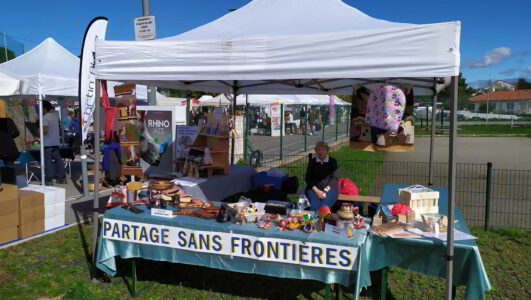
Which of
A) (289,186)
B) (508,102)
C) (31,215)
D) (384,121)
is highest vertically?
(508,102)

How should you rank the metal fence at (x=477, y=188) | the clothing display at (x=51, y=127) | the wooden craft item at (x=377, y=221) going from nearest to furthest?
the wooden craft item at (x=377, y=221) → the metal fence at (x=477, y=188) → the clothing display at (x=51, y=127)

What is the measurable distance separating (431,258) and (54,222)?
5171mm

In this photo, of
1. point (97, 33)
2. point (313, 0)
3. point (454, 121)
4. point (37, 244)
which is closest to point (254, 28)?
point (313, 0)

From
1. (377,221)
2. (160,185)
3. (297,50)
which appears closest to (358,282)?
(377,221)

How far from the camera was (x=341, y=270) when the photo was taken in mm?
3160

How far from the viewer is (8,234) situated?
528cm

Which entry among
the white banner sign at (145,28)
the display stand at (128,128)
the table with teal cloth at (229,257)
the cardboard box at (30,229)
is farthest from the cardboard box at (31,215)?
the white banner sign at (145,28)

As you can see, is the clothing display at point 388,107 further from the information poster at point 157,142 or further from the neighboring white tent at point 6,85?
the neighboring white tent at point 6,85

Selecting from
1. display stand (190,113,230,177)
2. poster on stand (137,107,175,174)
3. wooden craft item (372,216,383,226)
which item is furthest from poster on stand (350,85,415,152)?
poster on stand (137,107,175,174)

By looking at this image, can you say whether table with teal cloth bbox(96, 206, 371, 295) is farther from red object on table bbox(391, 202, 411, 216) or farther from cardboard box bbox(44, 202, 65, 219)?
cardboard box bbox(44, 202, 65, 219)

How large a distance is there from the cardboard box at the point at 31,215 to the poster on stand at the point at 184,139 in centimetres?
210

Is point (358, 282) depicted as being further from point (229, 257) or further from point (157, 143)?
point (157, 143)

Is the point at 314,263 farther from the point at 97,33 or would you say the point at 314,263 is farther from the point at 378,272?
the point at 97,33

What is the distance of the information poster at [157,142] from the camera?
7.07m
